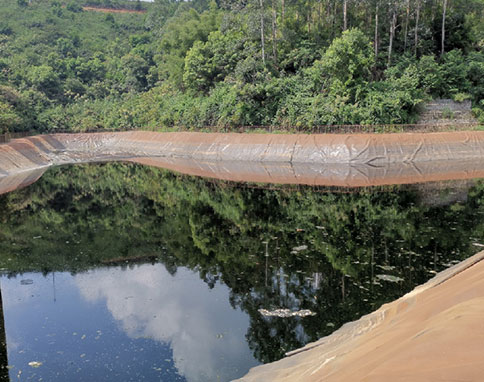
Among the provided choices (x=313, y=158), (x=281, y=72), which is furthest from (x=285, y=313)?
(x=281, y=72)

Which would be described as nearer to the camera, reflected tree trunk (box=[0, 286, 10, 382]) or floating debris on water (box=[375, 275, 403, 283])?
reflected tree trunk (box=[0, 286, 10, 382])

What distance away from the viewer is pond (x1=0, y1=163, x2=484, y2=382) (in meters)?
11.0

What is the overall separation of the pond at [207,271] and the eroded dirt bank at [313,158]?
5102 mm

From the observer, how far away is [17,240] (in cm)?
2114

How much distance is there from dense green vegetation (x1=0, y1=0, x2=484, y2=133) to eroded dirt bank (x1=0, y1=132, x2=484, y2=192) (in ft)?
11.7

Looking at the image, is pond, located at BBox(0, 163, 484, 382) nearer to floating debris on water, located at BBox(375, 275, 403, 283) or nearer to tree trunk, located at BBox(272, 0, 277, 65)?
floating debris on water, located at BBox(375, 275, 403, 283)

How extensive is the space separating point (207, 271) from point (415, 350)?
11.4 meters

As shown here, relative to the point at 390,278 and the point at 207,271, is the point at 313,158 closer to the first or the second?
the point at 207,271

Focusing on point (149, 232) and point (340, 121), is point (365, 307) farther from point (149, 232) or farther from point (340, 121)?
point (340, 121)

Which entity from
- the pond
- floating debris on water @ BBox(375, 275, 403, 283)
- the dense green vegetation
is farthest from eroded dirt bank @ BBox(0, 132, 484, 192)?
floating debris on water @ BBox(375, 275, 403, 283)

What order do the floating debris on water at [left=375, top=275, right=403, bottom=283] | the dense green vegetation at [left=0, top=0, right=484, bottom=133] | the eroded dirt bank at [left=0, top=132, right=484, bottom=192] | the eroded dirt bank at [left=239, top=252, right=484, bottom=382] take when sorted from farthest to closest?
the dense green vegetation at [left=0, top=0, right=484, bottom=133]
the eroded dirt bank at [left=0, top=132, right=484, bottom=192]
the floating debris on water at [left=375, top=275, right=403, bottom=283]
the eroded dirt bank at [left=239, top=252, right=484, bottom=382]

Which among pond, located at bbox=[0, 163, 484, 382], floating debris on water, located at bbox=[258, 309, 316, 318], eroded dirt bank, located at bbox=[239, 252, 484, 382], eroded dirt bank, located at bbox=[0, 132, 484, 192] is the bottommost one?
eroded dirt bank, located at bbox=[0, 132, 484, 192]

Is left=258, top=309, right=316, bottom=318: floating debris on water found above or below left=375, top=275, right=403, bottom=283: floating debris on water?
above

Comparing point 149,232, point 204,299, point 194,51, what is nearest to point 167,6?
point 194,51
